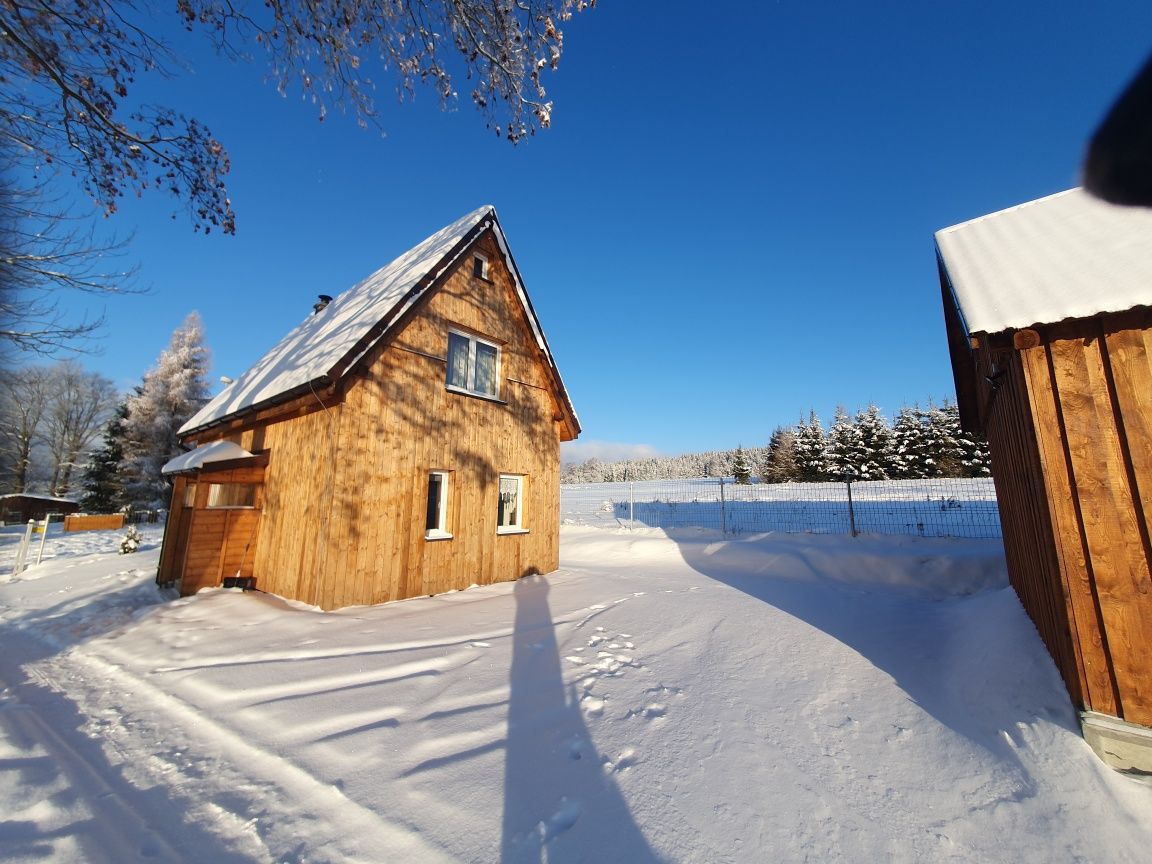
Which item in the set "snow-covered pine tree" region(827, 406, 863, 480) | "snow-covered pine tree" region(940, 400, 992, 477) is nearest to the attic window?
"snow-covered pine tree" region(827, 406, 863, 480)

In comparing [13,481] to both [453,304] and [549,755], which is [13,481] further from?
[549,755]

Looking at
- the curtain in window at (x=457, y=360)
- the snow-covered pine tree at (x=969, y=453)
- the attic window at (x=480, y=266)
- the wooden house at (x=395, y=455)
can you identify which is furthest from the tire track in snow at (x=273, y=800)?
the snow-covered pine tree at (x=969, y=453)

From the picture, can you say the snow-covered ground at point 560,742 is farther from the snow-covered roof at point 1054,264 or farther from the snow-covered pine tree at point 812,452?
the snow-covered pine tree at point 812,452

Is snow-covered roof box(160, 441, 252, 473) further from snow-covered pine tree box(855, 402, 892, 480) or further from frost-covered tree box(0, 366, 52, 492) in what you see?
snow-covered pine tree box(855, 402, 892, 480)

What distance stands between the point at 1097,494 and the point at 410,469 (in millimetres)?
7964

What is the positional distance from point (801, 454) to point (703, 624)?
120 ft

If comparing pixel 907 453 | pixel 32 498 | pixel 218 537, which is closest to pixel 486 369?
pixel 218 537

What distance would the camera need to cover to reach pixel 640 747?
3.13 m

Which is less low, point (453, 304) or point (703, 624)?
point (453, 304)

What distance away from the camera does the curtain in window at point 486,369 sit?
9.52 metres

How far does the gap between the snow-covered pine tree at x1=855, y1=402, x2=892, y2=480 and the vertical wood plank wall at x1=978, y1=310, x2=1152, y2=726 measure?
36.2 meters

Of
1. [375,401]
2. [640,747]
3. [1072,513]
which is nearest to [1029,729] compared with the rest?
[1072,513]

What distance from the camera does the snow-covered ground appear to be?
2.38 meters

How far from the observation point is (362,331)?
23.8 ft
